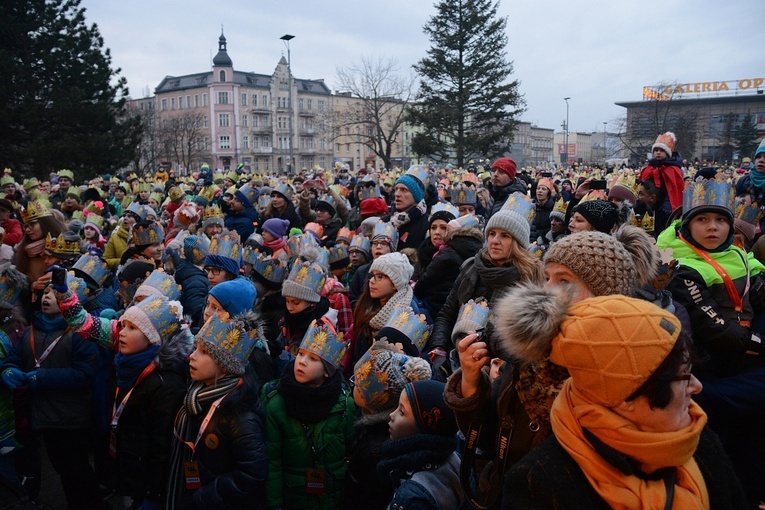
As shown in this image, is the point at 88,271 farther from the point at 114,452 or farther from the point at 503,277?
the point at 503,277

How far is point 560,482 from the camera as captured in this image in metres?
1.57

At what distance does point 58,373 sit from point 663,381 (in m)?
4.22

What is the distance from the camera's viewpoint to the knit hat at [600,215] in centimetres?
414

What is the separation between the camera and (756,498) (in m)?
3.11

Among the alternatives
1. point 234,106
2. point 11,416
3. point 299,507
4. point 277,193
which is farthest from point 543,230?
point 234,106

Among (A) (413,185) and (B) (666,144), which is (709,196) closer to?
(B) (666,144)

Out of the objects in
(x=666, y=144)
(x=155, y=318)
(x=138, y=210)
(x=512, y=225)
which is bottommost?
(x=155, y=318)

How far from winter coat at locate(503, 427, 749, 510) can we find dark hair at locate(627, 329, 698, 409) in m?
0.18

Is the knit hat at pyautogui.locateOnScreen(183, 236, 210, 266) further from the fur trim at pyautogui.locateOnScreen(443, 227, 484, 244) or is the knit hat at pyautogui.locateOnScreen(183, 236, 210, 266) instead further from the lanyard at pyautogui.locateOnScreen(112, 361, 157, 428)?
the fur trim at pyautogui.locateOnScreen(443, 227, 484, 244)

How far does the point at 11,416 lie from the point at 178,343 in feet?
5.97

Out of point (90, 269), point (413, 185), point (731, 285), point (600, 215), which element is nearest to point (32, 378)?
point (90, 269)

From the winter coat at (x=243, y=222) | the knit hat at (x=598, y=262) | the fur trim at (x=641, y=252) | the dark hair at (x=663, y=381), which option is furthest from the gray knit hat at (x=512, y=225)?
the winter coat at (x=243, y=222)

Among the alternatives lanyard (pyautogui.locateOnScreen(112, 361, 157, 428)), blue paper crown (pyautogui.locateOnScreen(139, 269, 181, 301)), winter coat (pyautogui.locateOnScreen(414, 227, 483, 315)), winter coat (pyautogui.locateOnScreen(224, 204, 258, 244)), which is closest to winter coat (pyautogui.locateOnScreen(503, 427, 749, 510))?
lanyard (pyautogui.locateOnScreen(112, 361, 157, 428))

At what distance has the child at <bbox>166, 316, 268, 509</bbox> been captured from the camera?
10.2ft
